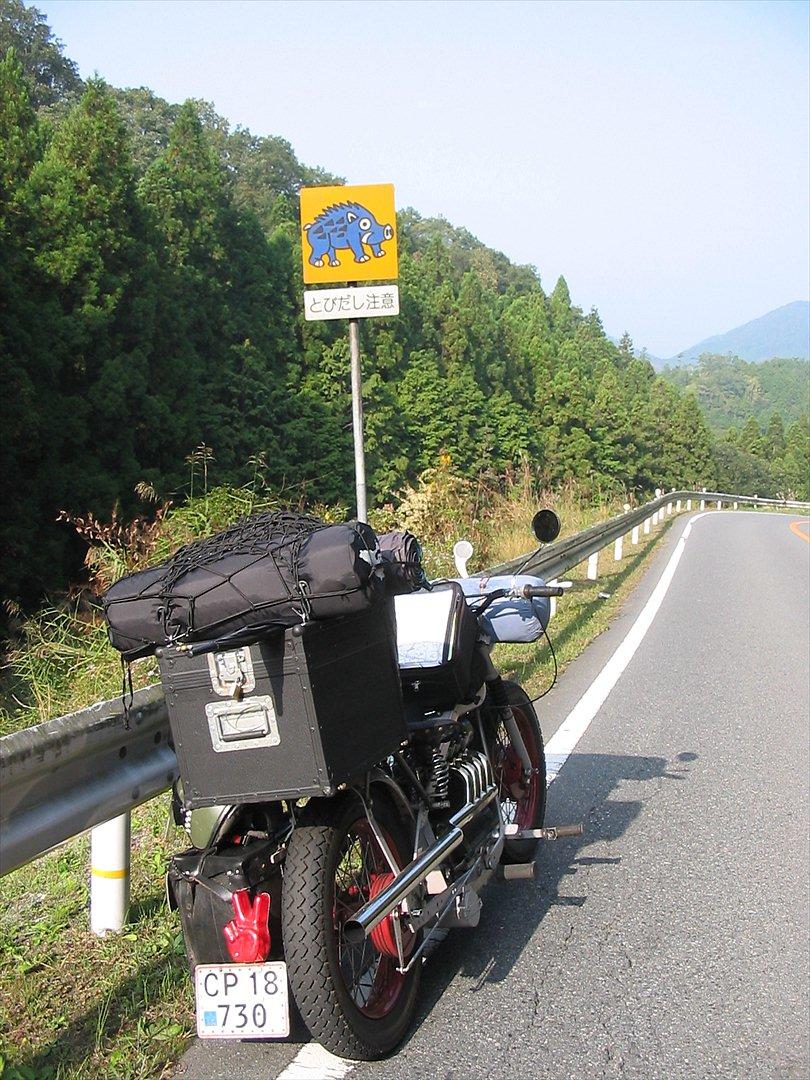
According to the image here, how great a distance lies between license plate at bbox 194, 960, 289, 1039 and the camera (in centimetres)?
314

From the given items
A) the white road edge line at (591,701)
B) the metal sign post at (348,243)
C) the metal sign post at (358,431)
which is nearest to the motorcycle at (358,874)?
the white road edge line at (591,701)

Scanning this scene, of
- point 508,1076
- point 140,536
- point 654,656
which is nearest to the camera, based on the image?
point 508,1076

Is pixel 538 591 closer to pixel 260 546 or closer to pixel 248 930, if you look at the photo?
pixel 260 546

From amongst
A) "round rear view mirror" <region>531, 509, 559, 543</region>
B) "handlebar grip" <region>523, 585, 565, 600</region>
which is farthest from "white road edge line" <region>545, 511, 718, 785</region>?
"round rear view mirror" <region>531, 509, 559, 543</region>

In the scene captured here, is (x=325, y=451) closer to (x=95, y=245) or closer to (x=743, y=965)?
(x=95, y=245)

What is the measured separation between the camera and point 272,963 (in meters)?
3.17

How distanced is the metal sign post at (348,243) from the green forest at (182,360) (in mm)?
1687

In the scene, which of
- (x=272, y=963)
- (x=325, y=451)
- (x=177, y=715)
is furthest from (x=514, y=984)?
(x=325, y=451)

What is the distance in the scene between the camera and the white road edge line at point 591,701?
686 cm

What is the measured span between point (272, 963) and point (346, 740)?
642 mm

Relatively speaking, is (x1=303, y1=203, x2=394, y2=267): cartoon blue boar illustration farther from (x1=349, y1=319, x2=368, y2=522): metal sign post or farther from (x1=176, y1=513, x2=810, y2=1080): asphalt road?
(x1=176, y1=513, x2=810, y2=1080): asphalt road

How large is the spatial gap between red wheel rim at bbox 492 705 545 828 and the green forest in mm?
4605

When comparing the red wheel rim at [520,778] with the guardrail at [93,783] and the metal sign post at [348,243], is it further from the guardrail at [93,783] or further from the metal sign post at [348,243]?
the metal sign post at [348,243]

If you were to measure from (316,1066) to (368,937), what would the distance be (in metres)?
0.40
